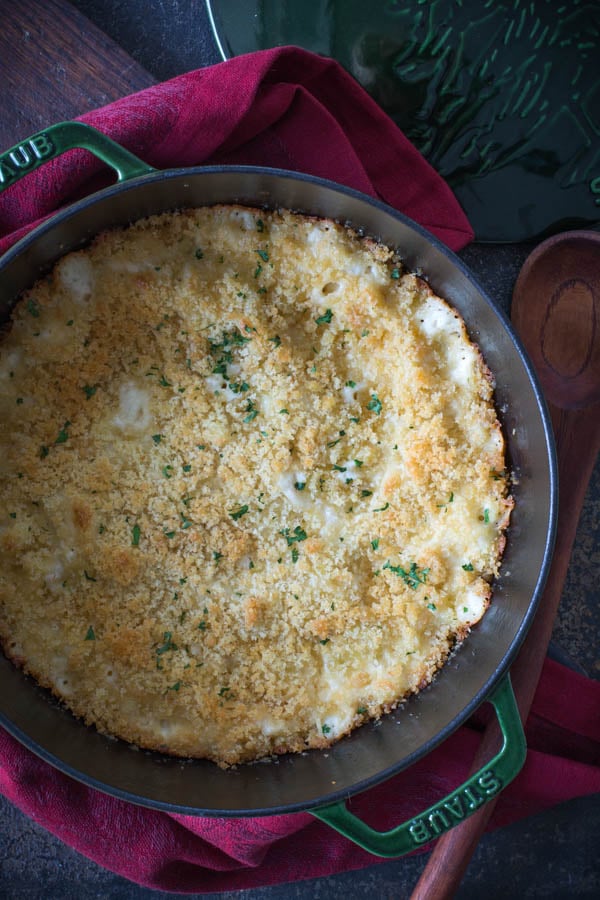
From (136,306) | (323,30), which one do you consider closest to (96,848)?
(136,306)

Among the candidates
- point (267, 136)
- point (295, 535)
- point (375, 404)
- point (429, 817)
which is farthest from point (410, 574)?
point (267, 136)

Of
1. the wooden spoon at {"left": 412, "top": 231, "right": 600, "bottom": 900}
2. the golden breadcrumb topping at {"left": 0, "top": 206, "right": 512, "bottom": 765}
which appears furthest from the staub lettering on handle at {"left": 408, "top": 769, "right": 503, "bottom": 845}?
the wooden spoon at {"left": 412, "top": 231, "right": 600, "bottom": 900}

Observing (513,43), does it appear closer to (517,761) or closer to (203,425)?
(203,425)

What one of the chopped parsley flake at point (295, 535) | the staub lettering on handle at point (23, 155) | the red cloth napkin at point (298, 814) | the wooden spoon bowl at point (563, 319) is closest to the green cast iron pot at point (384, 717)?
the staub lettering on handle at point (23, 155)

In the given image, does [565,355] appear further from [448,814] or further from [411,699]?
[448,814]

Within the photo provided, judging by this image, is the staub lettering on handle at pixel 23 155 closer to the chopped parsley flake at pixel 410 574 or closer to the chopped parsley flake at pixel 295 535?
the chopped parsley flake at pixel 295 535
